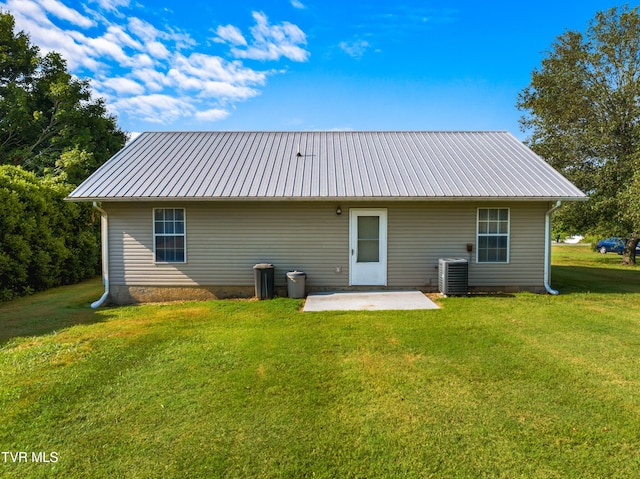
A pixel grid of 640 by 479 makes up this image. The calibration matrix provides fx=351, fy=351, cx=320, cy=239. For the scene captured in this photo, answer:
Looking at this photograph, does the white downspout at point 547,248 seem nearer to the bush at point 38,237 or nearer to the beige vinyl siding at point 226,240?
the beige vinyl siding at point 226,240

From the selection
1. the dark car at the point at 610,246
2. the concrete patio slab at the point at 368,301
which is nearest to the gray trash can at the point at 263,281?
the concrete patio slab at the point at 368,301

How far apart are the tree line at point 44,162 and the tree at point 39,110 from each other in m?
0.04

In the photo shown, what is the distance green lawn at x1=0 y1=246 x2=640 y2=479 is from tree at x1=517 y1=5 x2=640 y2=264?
40.8 ft

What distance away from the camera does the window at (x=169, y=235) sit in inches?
349

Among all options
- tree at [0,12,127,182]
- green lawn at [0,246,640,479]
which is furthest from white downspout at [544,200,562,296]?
tree at [0,12,127,182]

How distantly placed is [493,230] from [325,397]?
7.09 meters

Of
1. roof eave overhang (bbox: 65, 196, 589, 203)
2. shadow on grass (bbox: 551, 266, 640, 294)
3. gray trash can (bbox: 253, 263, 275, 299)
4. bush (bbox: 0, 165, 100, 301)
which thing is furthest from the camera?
shadow on grass (bbox: 551, 266, 640, 294)

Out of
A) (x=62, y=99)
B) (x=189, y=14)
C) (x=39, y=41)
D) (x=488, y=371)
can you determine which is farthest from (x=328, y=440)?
(x=39, y=41)

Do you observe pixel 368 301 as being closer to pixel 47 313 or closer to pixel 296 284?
pixel 296 284

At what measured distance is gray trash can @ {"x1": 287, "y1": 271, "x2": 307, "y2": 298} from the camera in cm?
852

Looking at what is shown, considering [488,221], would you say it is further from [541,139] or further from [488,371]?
[541,139]

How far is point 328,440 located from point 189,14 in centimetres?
1158

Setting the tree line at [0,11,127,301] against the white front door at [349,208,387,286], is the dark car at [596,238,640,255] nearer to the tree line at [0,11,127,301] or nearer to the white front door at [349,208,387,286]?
the white front door at [349,208,387,286]

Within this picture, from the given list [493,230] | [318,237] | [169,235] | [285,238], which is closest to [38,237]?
[169,235]
